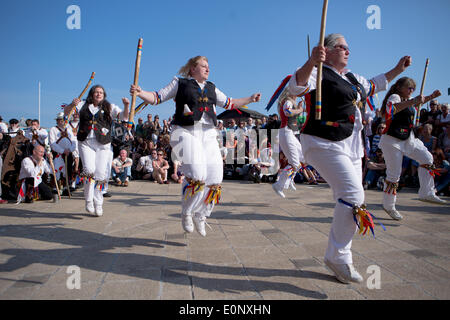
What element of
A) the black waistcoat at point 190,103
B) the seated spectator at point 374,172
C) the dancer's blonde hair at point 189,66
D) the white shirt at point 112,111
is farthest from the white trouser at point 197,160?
the seated spectator at point 374,172

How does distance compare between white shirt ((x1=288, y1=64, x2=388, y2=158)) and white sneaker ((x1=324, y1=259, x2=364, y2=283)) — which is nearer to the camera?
white sneaker ((x1=324, y1=259, x2=364, y2=283))

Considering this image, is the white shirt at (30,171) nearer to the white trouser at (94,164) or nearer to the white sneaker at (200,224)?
the white trouser at (94,164)

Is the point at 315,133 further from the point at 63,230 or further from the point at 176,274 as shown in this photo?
the point at 63,230

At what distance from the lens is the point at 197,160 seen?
339 centimetres

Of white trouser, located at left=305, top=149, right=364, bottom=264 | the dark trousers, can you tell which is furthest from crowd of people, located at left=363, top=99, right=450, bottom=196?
the dark trousers

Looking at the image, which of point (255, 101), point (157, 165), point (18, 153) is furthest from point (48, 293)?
point (157, 165)

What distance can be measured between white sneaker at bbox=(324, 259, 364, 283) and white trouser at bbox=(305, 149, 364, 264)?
0.11ft

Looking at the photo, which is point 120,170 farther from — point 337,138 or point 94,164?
point 337,138

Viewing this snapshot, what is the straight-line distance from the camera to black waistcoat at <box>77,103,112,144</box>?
16.5 ft

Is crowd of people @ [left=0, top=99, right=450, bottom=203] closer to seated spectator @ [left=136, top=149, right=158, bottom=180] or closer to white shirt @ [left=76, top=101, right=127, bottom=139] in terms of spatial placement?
seated spectator @ [left=136, top=149, right=158, bottom=180]

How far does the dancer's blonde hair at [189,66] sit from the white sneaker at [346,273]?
8.75 feet

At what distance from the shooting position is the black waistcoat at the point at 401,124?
4.58m

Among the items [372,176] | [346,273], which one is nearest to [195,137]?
[346,273]

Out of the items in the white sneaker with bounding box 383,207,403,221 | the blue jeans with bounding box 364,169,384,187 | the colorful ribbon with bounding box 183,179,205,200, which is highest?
the colorful ribbon with bounding box 183,179,205,200
